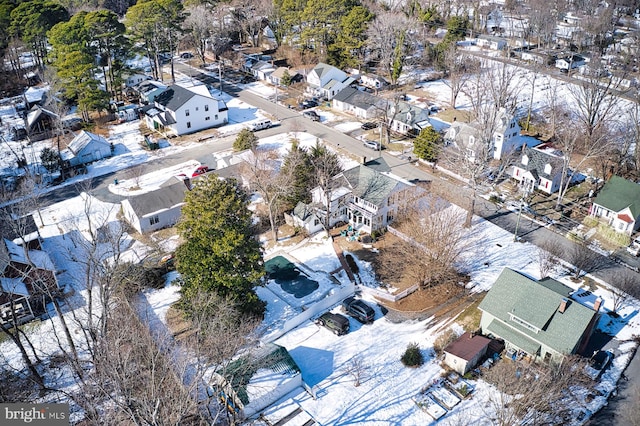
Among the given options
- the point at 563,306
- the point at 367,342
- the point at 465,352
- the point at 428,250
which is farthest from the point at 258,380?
the point at 563,306

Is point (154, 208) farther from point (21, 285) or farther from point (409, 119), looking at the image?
point (409, 119)

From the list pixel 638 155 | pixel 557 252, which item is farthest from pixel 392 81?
pixel 557 252

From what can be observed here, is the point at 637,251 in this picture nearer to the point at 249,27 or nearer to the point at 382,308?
the point at 382,308

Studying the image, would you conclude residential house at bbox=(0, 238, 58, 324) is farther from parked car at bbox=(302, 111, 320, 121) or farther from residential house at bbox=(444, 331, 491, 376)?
parked car at bbox=(302, 111, 320, 121)

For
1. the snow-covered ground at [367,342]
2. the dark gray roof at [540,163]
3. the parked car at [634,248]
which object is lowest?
the snow-covered ground at [367,342]

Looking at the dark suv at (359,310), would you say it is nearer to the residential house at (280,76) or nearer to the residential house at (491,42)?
the residential house at (280,76)

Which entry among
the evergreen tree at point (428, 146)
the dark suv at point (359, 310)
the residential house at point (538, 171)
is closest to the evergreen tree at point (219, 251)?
the dark suv at point (359, 310)
